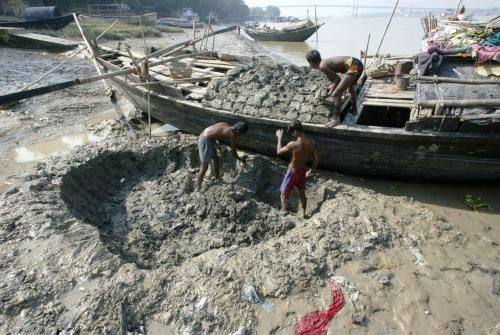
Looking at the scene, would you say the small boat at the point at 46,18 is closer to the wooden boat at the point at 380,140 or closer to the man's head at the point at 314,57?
the wooden boat at the point at 380,140

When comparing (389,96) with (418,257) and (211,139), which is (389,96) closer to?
(418,257)

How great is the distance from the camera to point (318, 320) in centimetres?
304

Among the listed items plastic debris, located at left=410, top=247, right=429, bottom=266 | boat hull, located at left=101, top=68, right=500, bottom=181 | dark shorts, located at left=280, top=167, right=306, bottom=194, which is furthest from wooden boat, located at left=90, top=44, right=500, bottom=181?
plastic debris, located at left=410, top=247, right=429, bottom=266

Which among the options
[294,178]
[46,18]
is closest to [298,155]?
[294,178]

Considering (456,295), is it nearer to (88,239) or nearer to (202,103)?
(88,239)

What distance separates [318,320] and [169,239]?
230 centimetres

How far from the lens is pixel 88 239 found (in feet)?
12.4

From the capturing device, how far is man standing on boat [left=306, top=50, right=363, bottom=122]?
4.93 m

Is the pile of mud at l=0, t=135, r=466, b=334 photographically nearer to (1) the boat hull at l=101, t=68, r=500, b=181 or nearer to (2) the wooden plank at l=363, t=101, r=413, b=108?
(1) the boat hull at l=101, t=68, r=500, b=181

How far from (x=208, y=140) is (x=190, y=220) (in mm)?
1345

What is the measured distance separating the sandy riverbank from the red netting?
2.8 inches

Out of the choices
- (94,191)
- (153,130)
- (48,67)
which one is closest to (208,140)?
(94,191)

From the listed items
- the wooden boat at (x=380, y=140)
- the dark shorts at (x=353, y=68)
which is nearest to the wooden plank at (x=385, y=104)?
the wooden boat at (x=380, y=140)

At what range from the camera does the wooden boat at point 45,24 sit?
19.1m
